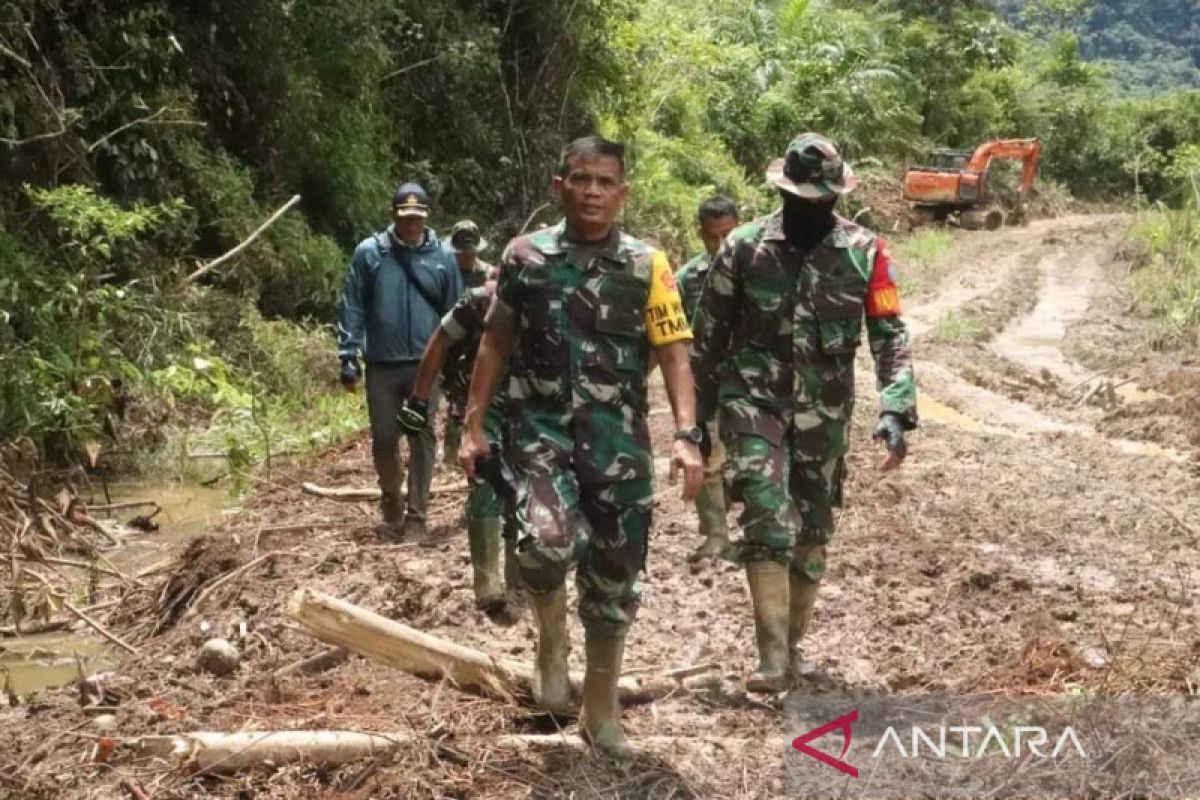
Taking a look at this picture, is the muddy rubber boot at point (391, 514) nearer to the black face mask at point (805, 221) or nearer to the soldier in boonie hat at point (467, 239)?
the soldier in boonie hat at point (467, 239)

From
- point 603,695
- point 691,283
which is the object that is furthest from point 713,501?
point 603,695

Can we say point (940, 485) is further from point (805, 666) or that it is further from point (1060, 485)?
point (805, 666)

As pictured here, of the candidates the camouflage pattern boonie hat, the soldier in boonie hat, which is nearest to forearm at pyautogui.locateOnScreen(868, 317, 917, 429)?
the camouflage pattern boonie hat

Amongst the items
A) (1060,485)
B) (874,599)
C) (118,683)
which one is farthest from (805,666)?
(1060,485)

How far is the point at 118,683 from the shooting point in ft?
17.7

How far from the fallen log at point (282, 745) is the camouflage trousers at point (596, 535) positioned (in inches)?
18.6

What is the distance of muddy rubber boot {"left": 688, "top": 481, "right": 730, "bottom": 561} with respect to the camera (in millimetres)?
7207

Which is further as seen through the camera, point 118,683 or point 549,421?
point 118,683

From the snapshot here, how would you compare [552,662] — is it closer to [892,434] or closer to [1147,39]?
[892,434]

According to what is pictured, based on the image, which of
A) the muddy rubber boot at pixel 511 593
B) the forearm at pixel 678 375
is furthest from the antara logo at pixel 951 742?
the muddy rubber boot at pixel 511 593

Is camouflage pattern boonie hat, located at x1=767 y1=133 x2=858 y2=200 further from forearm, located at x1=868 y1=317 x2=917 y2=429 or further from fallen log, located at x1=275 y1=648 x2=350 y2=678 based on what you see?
fallen log, located at x1=275 y1=648 x2=350 y2=678

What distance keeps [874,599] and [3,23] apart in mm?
Result: 7532

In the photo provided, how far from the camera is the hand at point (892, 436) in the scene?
5074 millimetres

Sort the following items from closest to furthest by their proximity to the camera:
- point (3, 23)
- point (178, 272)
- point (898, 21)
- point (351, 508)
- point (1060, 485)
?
1. point (351, 508)
2. point (1060, 485)
3. point (3, 23)
4. point (178, 272)
5. point (898, 21)
